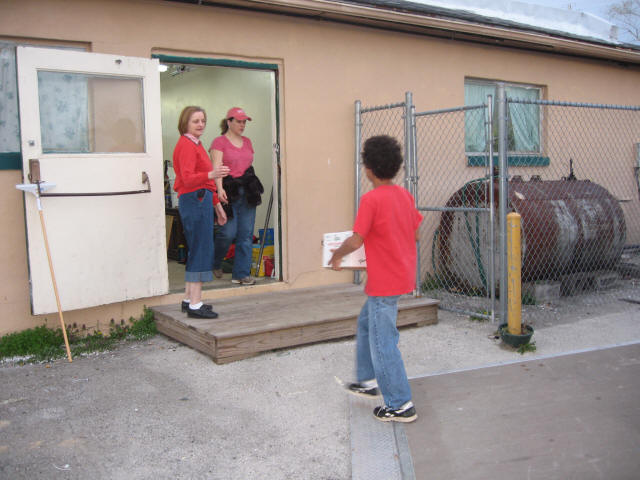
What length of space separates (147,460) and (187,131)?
264 cm

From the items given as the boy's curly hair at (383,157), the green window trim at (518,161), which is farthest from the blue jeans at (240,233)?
the green window trim at (518,161)

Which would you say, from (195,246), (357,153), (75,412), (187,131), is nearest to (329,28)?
(357,153)

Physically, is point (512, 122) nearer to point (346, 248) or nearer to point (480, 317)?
point (480, 317)

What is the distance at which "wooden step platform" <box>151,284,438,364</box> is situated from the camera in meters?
4.75

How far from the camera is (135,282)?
5.34 m

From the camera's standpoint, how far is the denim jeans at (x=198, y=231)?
4.92 m

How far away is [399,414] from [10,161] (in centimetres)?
358

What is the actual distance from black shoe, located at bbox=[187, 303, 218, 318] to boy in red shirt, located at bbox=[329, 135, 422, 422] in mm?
1831

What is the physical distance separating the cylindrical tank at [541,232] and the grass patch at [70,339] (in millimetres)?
3478

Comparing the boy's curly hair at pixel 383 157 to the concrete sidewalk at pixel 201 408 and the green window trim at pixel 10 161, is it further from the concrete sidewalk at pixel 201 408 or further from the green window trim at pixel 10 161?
the green window trim at pixel 10 161

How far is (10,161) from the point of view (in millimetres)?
4930

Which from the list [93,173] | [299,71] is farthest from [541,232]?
[93,173]

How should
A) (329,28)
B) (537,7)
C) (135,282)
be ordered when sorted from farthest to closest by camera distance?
(537,7) → (329,28) → (135,282)

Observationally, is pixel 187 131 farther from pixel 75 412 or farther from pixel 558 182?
pixel 558 182
